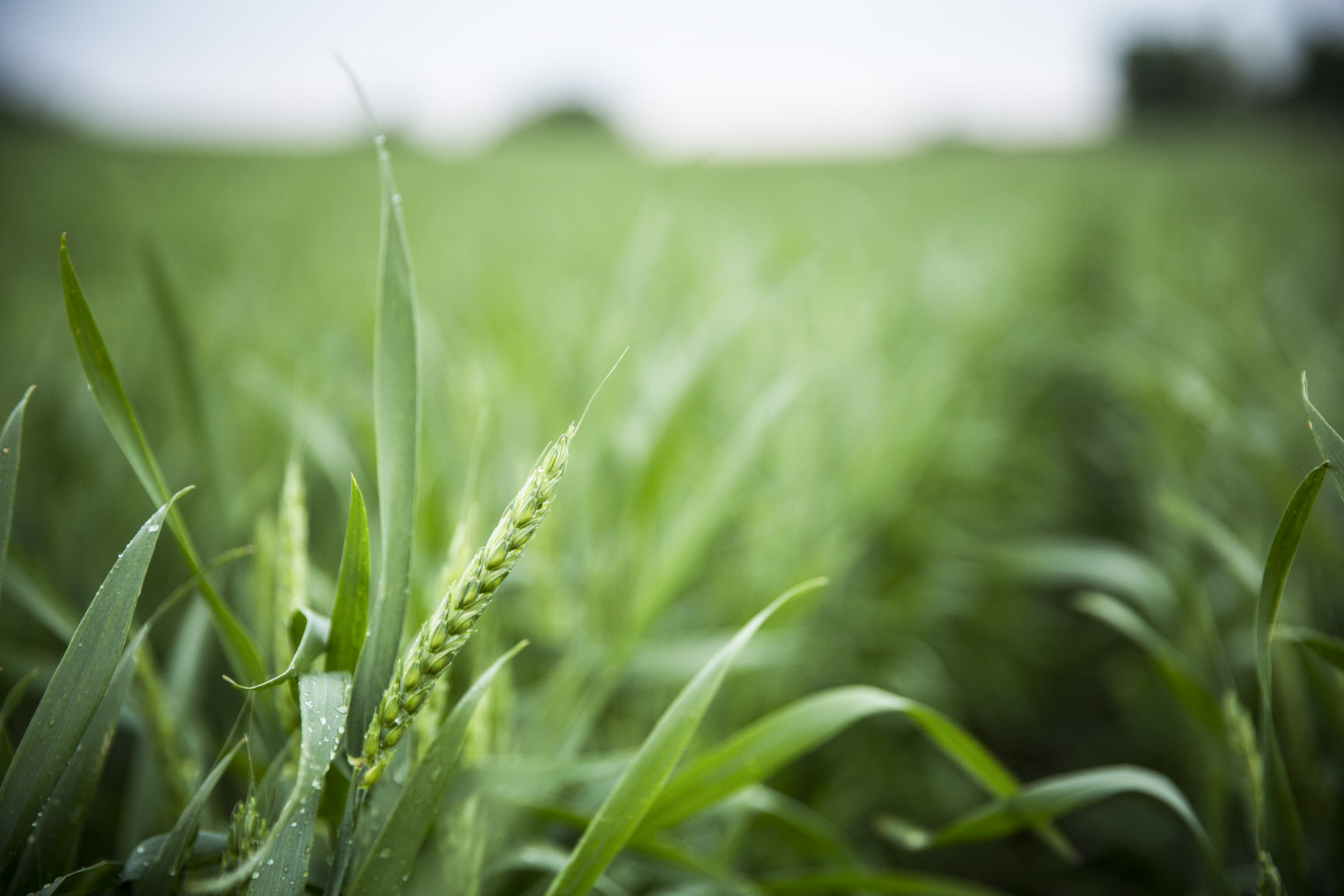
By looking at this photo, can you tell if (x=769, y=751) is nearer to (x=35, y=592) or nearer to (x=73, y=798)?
(x=73, y=798)

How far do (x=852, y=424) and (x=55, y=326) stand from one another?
1320mm

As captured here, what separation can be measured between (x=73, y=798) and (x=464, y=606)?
9.4 inches

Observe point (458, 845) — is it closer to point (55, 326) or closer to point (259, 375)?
point (259, 375)

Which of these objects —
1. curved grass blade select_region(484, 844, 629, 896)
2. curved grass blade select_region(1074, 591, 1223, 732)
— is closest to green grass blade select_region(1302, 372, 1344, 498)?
curved grass blade select_region(1074, 591, 1223, 732)

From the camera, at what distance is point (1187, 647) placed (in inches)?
31.8

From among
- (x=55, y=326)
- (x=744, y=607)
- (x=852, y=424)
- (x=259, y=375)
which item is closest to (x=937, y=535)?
(x=852, y=424)

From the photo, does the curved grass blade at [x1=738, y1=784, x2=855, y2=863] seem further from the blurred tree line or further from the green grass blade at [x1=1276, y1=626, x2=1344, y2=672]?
the blurred tree line

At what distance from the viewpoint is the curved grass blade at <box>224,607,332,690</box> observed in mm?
263

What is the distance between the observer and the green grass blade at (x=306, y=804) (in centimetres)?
26

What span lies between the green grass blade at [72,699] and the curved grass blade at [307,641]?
0.16 ft

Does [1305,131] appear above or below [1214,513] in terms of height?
above

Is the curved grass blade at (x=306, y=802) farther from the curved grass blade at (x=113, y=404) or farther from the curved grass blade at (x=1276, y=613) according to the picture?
the curved grass blade at (x=1276, y=613)

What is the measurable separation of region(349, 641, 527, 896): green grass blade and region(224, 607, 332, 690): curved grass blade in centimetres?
6

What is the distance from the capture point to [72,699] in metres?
0.27
